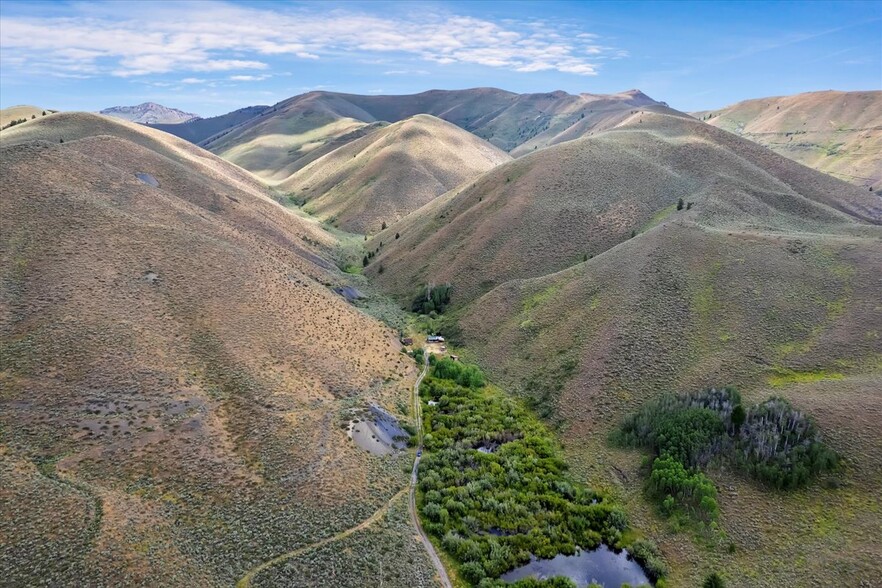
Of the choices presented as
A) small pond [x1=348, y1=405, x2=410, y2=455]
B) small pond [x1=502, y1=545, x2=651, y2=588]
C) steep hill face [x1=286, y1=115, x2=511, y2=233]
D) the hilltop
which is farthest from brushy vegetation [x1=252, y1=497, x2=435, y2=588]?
the hilltop

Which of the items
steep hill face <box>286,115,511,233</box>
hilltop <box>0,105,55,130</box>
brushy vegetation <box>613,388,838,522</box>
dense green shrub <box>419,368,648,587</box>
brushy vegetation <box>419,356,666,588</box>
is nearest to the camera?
brushy vegetation <box>419,356,666,588</box>

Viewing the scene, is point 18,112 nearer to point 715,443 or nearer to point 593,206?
point 593,206

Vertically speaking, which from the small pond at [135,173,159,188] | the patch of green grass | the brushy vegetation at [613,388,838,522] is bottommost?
the brushy vegetation at [613,388,838,522]

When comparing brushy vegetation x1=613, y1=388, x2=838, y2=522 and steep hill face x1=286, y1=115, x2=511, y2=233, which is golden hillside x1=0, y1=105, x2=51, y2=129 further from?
brushy vegetation x1=613, y1=388, x2=838, y2=522

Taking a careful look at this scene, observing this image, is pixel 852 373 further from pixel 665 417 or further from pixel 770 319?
pixel 665 417

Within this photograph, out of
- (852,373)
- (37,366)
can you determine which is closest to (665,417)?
(852,373)
